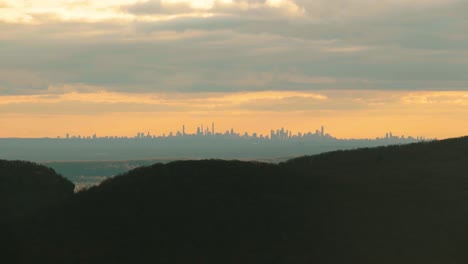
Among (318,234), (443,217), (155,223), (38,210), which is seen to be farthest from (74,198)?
(443,217)

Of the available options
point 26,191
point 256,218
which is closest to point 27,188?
point 26,191

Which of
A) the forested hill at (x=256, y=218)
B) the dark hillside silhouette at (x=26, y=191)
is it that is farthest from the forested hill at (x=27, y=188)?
the forested hill at (x=256, y=218)

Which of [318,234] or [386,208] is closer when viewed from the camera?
[318,234]

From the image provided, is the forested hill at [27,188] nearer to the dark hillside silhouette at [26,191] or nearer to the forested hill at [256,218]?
the dark hillside silhouette at [26,191]

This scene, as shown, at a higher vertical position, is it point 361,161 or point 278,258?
point 361,161

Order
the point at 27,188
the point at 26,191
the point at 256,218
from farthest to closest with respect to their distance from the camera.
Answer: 1. the point at 27,188
2. the point at 26,191
3. the point at 256,218

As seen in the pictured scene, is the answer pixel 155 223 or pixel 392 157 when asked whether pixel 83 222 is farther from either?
pixel 392 157

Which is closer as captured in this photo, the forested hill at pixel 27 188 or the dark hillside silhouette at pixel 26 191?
the dark hillside silhouette at pixel 26 191

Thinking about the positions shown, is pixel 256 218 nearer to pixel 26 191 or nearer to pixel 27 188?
pixel 26 191

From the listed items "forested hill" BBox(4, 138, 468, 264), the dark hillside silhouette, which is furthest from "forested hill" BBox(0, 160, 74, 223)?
"forested hill" BBox(4, 138, 468, 264)
